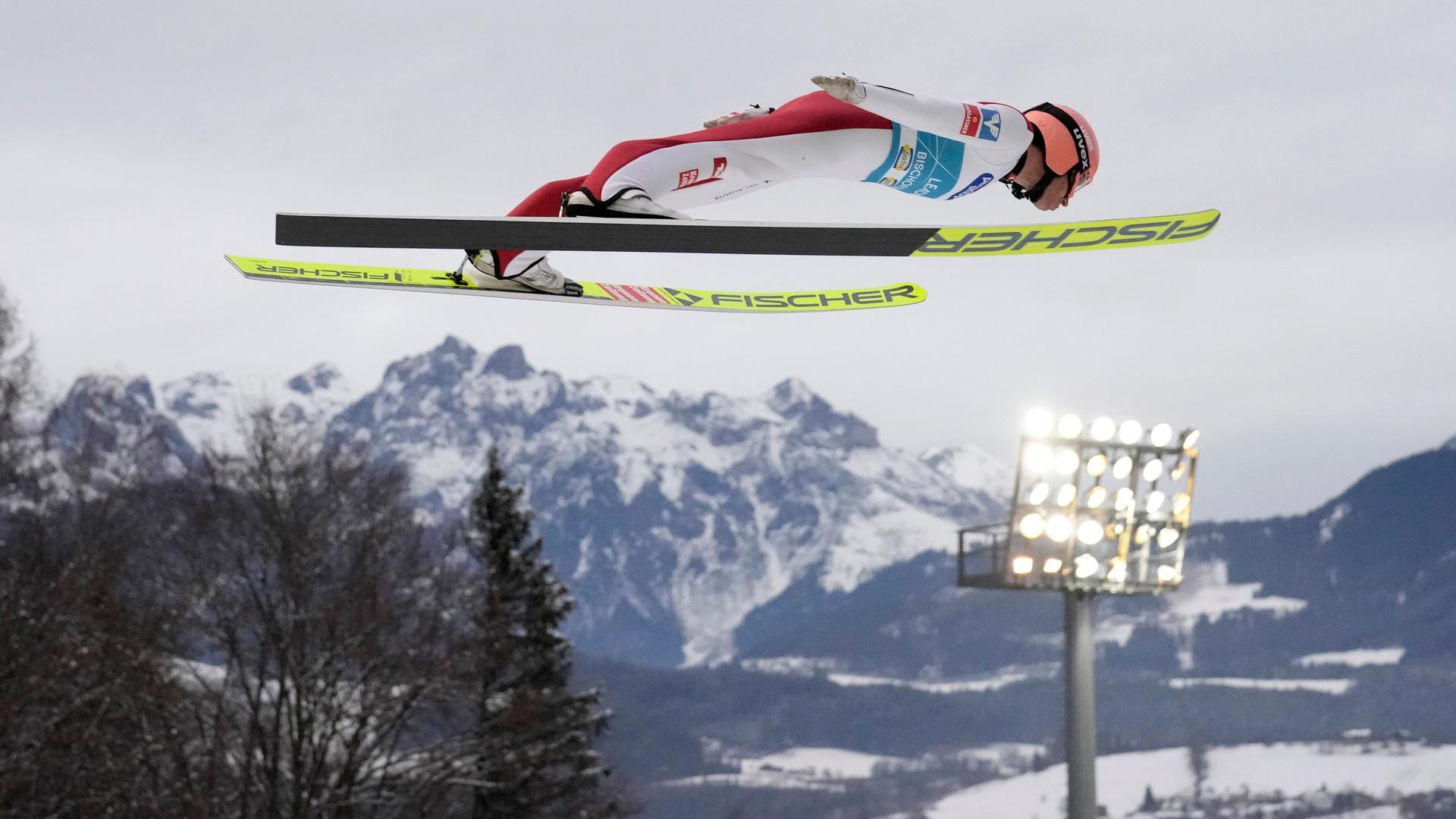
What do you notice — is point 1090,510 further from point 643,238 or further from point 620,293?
point 643,238

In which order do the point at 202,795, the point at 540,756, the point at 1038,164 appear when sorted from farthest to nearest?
the point at 540,756, the point at 202,795, the point at 1038,164

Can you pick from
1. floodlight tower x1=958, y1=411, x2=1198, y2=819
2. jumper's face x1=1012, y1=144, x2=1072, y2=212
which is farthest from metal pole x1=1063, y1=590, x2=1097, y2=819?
jumper's face x1=1012, y1=144, x2=1072, y2=212

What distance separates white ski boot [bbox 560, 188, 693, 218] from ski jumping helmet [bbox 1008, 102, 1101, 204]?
1.58 m

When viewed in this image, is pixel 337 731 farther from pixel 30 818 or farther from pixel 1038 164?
pixel 1038 164

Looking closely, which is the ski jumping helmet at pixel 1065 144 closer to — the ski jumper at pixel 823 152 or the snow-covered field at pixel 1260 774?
the ski jumper at pixel 823 152

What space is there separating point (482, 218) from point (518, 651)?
23.3m

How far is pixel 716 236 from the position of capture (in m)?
5.13

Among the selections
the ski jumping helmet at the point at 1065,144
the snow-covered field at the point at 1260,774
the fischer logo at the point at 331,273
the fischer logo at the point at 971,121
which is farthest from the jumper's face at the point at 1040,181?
the snow-covered field at the point at 1260,774

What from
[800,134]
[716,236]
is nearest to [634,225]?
[716,236]

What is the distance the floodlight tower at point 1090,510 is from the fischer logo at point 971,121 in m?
15.9

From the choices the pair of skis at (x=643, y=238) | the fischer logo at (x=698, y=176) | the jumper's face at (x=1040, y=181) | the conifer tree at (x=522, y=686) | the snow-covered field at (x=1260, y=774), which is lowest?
the snow-covered field at (x=1260, y=774)

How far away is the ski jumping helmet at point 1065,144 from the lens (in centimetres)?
611

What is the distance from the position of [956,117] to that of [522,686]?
76.4 feet

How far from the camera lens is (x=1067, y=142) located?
20.1ft
